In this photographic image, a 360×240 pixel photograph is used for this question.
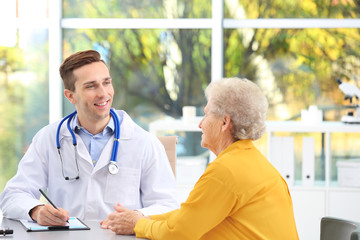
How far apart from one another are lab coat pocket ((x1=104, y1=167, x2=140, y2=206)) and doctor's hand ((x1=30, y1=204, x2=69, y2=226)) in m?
0.35

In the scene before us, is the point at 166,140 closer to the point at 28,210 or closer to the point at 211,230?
the point at 28,210

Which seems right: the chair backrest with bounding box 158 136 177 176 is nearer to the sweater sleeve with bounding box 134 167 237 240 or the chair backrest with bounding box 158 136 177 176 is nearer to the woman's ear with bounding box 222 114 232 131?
the woman's ear with bounding box 222 114 232 131

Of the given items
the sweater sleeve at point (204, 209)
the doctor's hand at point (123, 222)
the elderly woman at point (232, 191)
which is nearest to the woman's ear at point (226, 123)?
the elderly woman at point (232, 191)

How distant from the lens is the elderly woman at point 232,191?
183cm

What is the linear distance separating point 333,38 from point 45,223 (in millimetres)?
3739

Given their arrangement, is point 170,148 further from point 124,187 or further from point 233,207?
point 233,207

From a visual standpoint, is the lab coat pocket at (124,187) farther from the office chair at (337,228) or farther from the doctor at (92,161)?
the office chair at (337,228)

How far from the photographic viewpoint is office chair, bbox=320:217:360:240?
6.93 feet

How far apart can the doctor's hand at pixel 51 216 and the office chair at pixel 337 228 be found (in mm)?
968

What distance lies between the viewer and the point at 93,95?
8.33 ft

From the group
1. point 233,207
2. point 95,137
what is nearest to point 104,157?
point 95,137

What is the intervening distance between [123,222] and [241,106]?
1.89ft

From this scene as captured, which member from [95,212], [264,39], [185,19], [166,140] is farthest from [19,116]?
[95,212]

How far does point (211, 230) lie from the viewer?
1878 millimetres
